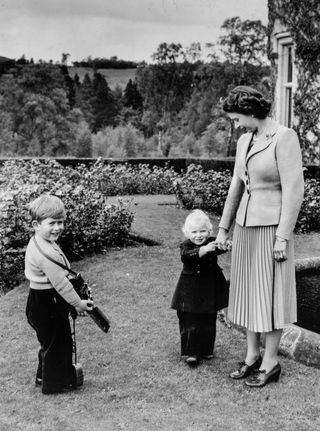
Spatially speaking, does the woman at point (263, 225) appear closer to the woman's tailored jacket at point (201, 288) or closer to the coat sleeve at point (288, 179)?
the coat sleeve at point (288, 179)

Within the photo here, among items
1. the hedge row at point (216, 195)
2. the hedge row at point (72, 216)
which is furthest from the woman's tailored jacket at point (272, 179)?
the hedge row at point (216, 195)

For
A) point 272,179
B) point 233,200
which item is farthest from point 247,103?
point 233,200

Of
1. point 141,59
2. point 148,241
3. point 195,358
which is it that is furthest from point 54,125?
point 195,358

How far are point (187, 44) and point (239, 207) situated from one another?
4176cm

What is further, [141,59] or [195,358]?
[141,59]

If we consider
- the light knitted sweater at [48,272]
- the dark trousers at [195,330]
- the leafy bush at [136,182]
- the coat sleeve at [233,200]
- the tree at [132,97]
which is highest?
the tree at [132,97]

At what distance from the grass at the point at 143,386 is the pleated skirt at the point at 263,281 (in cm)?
46

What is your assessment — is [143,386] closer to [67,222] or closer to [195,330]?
[195,330]

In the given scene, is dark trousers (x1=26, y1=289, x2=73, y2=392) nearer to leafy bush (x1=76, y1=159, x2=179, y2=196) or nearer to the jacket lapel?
the jacket lapel

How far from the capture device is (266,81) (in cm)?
1438

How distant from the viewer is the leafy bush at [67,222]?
22.5 ft

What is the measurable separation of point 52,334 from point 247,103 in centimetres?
188

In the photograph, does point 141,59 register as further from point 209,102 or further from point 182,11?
point 182,11

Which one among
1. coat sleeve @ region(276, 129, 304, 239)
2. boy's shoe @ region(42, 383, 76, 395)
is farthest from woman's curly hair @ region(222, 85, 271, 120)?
boy's shoe @ region(42, 383, 76, 395)
